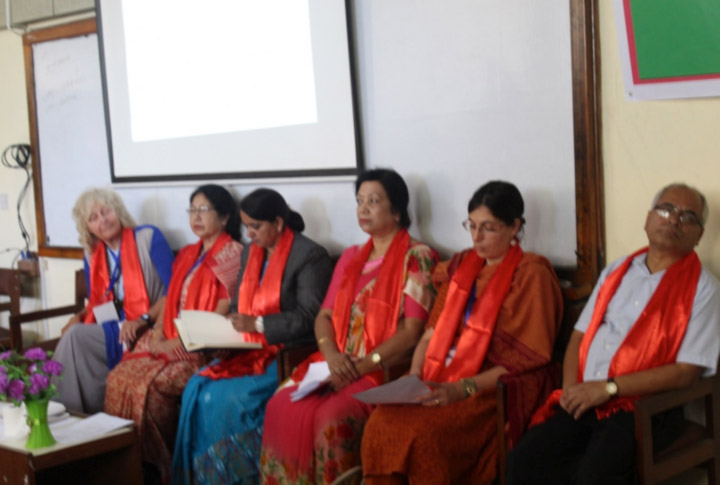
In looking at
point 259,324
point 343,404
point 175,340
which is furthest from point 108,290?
point 343,404

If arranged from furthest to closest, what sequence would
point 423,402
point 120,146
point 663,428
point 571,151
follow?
1. point 120,146
2. point 571,151
3. point 423,402
4. point 663,428

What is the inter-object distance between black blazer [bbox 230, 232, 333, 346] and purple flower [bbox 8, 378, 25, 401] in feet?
3.14

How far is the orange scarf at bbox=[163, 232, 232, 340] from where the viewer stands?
12.6 ft

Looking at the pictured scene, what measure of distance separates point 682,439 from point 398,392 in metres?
0.82

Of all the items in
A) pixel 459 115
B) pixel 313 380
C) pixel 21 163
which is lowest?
pixel 313 380

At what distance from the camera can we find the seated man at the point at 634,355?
224 centimetres

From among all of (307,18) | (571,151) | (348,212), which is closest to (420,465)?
(571,151)

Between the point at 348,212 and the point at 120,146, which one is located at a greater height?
the point at 120,146

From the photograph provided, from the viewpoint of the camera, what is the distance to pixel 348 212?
3666mm

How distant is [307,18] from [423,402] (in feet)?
6.22

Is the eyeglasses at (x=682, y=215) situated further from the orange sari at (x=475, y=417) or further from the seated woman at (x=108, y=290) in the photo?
the seated woman at (x=108, y=290)

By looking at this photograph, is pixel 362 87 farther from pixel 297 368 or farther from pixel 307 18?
pixel 297 368

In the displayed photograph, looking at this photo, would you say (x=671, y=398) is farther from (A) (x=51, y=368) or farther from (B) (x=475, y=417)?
(A) (x=51, y=368)

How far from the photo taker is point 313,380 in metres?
2.97
